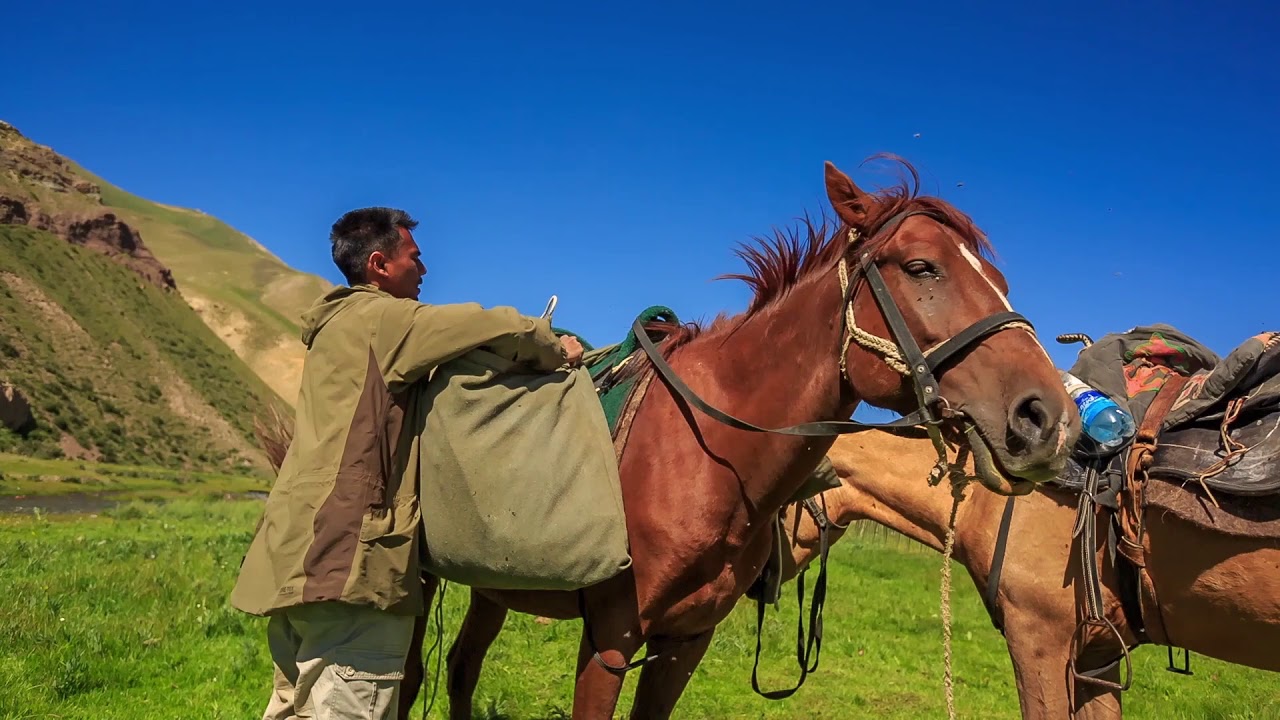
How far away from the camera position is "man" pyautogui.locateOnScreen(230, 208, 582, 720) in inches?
96.2

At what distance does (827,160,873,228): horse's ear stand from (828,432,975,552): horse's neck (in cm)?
272

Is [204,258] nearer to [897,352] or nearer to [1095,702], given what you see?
[1095,702]

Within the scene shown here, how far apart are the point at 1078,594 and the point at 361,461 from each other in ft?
11.6

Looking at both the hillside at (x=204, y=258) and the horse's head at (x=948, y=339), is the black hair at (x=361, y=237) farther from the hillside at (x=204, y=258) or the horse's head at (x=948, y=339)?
the hillside at (x=204, y=258)

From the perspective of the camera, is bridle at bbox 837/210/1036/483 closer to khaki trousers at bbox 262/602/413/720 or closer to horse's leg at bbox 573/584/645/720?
horse's leg at bbox 573/584/645/720

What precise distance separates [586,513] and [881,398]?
3.54 ft

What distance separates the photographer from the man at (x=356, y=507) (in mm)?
2443

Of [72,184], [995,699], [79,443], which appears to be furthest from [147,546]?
[72,184]

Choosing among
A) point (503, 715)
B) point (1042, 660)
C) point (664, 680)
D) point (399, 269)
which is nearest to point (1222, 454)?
point (1042, 660)

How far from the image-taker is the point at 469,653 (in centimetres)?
434

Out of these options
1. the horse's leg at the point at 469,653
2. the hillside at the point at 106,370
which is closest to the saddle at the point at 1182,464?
the horse's leg at the point at 469,653

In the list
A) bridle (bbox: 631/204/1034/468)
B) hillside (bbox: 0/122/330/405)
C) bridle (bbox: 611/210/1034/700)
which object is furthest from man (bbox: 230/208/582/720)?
hillside (bbox: 0/122/330/405)

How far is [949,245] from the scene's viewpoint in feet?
8.63

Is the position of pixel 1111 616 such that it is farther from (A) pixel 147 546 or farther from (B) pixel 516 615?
(A) pixel 147 546
